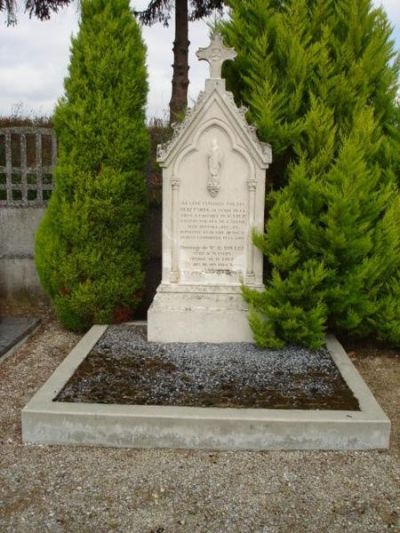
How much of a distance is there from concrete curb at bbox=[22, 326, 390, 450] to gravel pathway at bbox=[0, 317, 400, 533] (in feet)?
0.20

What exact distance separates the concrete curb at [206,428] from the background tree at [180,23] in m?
7.18

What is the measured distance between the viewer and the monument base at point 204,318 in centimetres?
481

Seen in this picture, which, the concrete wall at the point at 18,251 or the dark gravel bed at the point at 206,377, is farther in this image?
the concrete wall at the point at 18,251

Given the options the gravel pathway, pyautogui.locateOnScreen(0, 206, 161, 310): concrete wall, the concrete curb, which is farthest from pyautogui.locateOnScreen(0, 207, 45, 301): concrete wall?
the concrete curb

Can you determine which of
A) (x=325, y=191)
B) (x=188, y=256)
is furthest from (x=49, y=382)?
(x=325, y=191)

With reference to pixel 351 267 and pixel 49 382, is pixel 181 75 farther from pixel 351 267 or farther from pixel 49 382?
pixel 49 382

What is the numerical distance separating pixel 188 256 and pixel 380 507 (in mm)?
2662

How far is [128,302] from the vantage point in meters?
5.53

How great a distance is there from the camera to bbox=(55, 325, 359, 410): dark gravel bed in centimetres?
362

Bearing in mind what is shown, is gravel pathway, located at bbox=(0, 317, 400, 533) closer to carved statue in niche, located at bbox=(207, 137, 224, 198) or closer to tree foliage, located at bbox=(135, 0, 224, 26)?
carved statue in niche, located at bbox=(207, 137, 224, 198)

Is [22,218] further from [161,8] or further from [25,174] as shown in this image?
[161,8]

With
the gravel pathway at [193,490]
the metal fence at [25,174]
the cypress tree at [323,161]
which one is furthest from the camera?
the metal fence at [25,174]

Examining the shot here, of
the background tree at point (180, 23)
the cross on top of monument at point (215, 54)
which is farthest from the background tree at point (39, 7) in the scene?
the cross on top of monument at point (215, 54)

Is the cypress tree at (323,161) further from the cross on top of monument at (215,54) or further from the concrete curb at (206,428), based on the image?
the concrete curb at (206,428)
